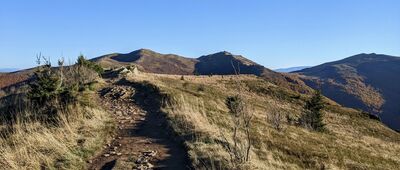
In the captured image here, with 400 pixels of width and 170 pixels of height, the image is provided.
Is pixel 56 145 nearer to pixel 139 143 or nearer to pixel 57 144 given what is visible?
pixel 57 144

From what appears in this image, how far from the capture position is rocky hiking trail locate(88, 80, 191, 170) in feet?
39.0

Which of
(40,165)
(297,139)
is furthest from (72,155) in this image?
(297,139)

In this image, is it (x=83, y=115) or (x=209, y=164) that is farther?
(x=83, y=115)

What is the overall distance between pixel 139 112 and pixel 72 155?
30.1ft

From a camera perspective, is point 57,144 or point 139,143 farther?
point 139,143

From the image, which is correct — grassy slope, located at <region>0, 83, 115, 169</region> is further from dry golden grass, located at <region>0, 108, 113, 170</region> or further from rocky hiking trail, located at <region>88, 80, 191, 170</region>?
rocky hiking trail, located at <region>88, 80, 191, 170</region>

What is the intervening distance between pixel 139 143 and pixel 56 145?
307cm

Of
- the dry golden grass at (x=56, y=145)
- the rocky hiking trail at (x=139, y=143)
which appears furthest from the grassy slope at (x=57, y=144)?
the rocky hiking trail at (x=139, y=143)

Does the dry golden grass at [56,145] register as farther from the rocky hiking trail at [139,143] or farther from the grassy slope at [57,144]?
the rocky hiking trail at [139,143]

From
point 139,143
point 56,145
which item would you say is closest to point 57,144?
point 56,145

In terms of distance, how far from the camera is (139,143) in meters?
14.6

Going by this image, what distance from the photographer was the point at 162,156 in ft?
42.0

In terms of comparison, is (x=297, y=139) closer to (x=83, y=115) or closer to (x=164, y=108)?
(x=164, y=108)

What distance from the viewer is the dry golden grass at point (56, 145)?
11.2 meters
